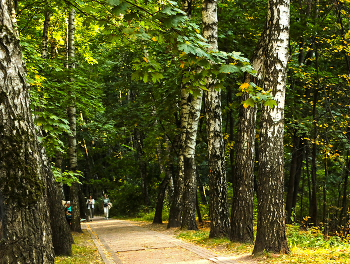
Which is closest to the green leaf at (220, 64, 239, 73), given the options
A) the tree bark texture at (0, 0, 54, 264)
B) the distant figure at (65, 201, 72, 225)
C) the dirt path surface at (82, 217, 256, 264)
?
the tree bark texture at (0, 0, 54, 264)

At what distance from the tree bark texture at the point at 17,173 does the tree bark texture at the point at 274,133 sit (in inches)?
199

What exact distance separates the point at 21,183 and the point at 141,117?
51.9 feet

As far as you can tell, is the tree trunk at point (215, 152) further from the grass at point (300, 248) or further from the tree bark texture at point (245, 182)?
the tree bark texture at point (245, 182)

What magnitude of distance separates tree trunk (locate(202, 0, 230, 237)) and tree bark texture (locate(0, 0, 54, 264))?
7461mm

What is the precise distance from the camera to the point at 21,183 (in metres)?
3.42

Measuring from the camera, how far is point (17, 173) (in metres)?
3.42

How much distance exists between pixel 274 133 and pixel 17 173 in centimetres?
561

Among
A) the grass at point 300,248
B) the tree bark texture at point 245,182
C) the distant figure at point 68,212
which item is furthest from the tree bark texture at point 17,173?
the distant figure at point 68,212

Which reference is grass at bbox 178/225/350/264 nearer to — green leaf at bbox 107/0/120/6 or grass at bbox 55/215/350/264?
grass at bbox 55/215/350/264

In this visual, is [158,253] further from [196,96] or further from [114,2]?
[114,2]

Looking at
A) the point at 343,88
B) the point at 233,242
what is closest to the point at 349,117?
the point at 343,88

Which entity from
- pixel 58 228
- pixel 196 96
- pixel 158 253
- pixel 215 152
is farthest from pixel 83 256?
pixel 196 96

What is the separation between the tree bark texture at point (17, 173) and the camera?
3350mm

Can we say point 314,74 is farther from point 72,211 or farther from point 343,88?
point 72,211
